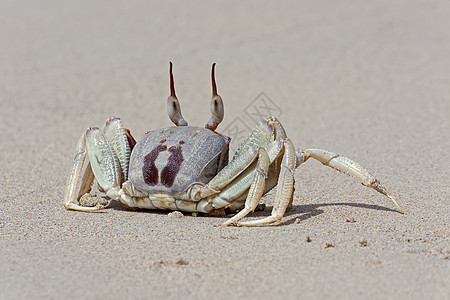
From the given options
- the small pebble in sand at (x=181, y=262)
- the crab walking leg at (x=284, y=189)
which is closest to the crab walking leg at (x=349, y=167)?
the crab walking leg at (x=284, y=189)

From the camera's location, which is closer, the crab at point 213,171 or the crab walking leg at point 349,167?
the crab at point 213,171

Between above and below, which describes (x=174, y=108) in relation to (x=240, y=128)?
above

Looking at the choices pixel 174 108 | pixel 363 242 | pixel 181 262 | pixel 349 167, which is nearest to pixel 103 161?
pixel 174 108

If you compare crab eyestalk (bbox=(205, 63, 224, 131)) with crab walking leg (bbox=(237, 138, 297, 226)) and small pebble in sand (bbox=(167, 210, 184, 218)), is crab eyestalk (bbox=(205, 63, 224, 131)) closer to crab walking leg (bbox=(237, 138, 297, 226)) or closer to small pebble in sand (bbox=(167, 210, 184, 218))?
crab walking leg (bbox=(237, 138, 297, 226))

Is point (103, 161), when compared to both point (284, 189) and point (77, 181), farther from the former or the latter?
point (284, 189)

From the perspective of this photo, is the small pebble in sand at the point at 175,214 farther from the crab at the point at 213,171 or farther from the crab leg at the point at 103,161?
the crab leg at the point at 103,161

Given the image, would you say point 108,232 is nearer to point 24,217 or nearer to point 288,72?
point 24,217

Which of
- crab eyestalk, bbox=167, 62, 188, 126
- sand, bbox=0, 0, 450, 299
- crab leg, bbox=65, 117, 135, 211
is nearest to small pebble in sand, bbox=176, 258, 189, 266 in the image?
sand, bbox=0, 0, 450, 299

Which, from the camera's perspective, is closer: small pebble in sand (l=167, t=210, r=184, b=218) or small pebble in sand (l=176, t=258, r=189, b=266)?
small pebble in sand (l=176, t=258, r=189, b=266)
